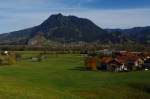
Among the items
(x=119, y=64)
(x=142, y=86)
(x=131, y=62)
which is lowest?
(x=142, y=86)

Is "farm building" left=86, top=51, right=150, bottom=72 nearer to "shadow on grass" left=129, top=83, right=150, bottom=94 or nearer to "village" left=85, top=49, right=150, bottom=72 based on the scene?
"village" left=85, top=49, right=150, bottom=72

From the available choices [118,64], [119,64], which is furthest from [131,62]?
[118,64]

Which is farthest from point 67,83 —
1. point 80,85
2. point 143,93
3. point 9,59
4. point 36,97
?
point 9,59

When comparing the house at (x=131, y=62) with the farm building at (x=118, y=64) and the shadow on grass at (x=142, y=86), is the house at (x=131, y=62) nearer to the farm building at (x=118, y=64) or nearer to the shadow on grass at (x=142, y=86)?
the farm building at (x=118, y=64)

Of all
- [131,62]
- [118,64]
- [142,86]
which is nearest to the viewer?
[142,86]

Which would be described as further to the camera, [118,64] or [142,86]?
[118,64]

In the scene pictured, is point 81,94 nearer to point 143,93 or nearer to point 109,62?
point 143,93

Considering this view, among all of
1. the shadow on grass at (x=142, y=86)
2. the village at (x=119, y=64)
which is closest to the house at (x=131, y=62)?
the village at (x=119, y=64)

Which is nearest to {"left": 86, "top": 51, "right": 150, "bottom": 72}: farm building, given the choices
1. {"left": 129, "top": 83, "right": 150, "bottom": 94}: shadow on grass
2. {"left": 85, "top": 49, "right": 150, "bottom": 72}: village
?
{"left": 85, "top": 49, "right": 150, "bottom": 72}: village

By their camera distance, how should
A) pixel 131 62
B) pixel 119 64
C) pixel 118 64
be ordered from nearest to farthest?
pixel 118 64 < pixel 119 64 < pixel 131 62

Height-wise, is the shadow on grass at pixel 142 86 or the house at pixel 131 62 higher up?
the house at pixel 131 62

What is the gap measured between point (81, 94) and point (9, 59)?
72786 millimetres

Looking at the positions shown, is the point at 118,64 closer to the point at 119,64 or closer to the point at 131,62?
the point at 119,64

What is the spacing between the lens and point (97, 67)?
106688 millimetres
